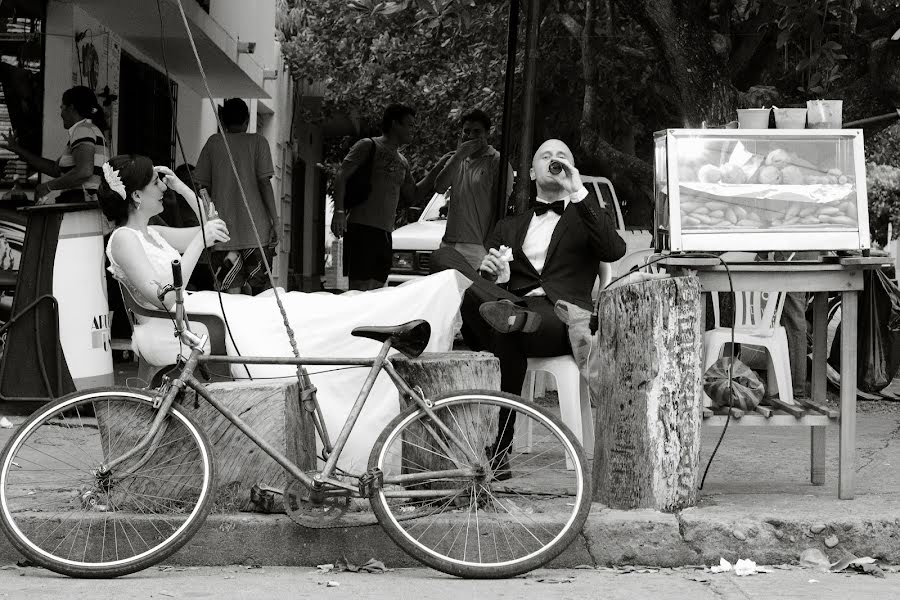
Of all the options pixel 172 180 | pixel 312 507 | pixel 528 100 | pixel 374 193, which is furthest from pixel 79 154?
pixel 312 507

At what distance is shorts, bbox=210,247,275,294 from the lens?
9.20 metres

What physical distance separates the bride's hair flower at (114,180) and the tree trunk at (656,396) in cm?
227

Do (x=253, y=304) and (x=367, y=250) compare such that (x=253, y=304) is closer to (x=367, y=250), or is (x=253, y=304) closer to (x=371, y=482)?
(x=371, y=482)

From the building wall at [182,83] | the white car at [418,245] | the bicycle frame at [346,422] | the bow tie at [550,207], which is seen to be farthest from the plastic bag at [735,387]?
the white car at [418,245]

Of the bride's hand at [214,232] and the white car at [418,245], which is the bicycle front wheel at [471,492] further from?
the white car at [418,245]

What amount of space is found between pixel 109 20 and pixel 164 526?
5.96 metres

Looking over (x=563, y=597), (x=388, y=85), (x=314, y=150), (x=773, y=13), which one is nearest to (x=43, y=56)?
(x=773, y=13)

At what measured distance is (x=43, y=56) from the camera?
1037 centimetres

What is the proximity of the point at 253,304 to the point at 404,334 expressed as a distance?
125 centimetres

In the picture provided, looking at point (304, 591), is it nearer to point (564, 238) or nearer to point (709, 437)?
point (564, 238)

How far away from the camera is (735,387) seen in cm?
548

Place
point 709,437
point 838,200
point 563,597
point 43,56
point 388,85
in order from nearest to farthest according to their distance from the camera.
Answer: point 563,597
point 838,200
point 709,437
point 43,56
point 388,85

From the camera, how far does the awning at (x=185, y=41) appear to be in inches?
358

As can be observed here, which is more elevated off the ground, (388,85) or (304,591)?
(388,85)
